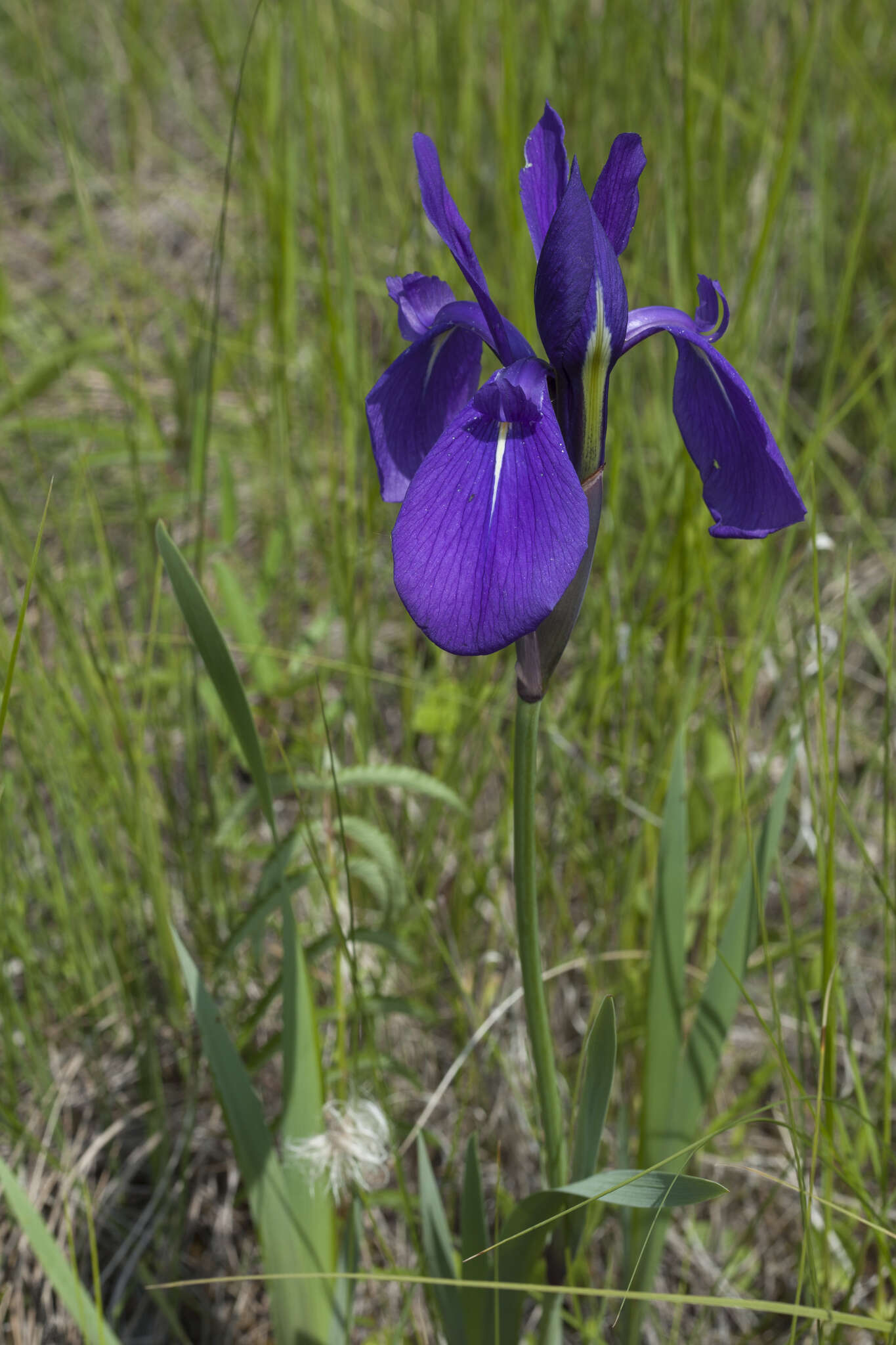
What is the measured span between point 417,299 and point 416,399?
3.9 inches

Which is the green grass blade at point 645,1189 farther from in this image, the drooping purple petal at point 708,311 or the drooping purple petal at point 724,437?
the drooping purple petal at point 708,311

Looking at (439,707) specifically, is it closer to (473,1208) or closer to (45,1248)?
(473,1208)

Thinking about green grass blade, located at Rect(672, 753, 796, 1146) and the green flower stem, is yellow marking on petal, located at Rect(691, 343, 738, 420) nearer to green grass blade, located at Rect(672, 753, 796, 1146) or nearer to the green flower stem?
the green flower stem

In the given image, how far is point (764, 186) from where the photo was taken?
2.59 meters

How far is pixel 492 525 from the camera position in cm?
73

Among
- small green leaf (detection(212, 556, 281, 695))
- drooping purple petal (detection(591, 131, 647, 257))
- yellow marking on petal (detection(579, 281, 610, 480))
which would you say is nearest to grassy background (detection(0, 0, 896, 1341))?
small green leaf (detection(212, 556, 281, 695))

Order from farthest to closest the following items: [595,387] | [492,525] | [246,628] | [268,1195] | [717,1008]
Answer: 1. [246,628]
2. [717,1008]
3. [268,1195]
4. [595,387]
5. [492,525]

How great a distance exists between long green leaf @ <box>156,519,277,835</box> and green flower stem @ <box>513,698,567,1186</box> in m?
0.26

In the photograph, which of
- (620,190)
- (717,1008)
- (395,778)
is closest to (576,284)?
(620,190)

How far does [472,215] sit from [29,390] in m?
1.03

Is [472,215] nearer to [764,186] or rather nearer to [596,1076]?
[764,186]

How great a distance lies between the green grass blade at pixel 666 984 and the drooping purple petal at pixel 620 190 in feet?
1.96

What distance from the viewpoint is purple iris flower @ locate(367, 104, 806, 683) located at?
2.34 feet

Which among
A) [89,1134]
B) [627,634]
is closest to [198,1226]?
[89,1134]
